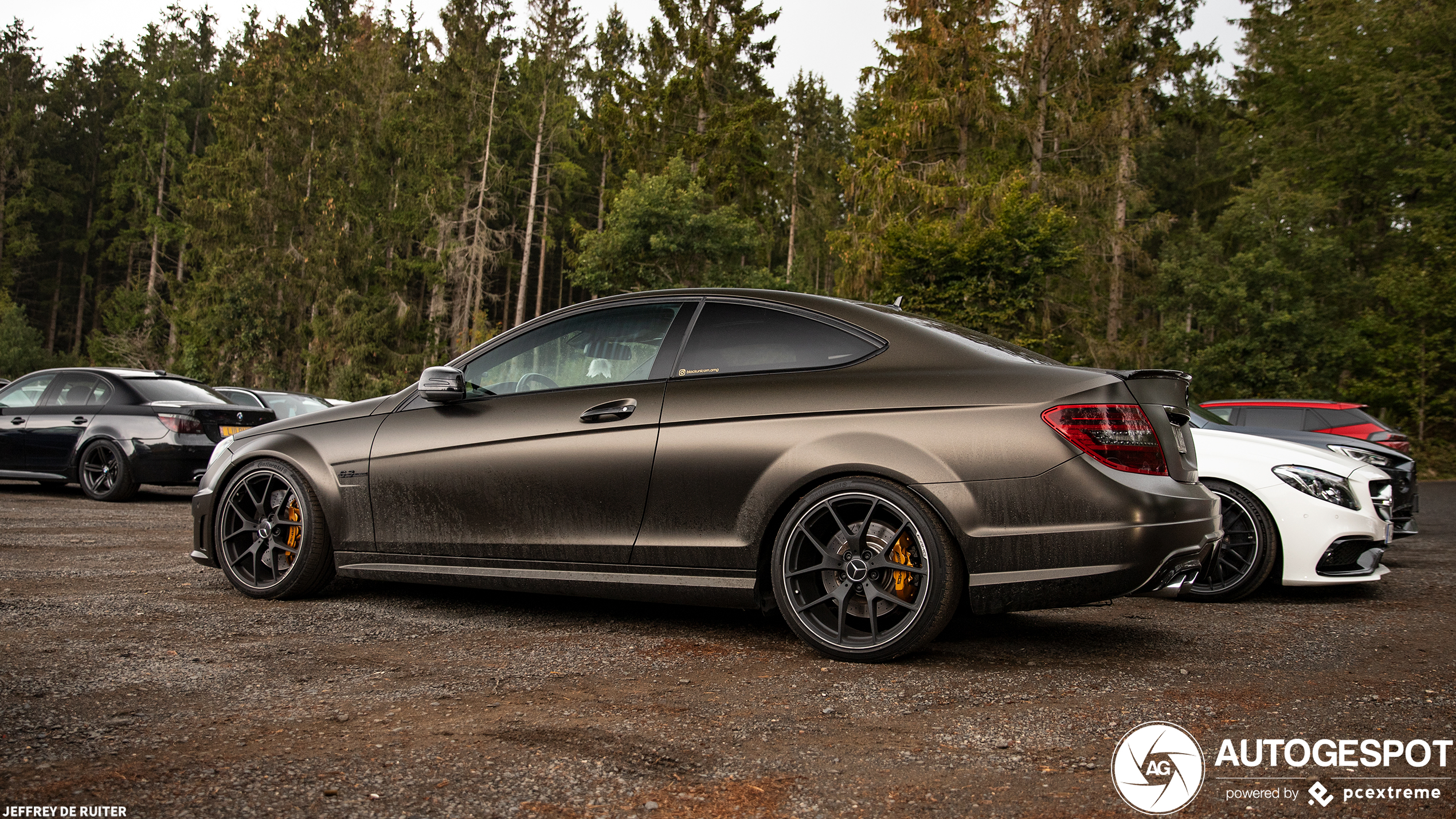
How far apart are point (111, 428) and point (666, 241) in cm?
2595

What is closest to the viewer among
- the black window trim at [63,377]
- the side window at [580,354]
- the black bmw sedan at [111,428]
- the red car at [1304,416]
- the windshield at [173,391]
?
the side window at [580,354]

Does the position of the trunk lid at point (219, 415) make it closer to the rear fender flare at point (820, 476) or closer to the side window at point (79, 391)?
the side window at point (79, 391)

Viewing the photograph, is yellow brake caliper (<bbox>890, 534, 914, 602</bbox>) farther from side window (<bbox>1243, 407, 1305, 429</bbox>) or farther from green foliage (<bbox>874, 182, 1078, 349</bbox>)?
green foliage (<bbox>874, 182, 1078, 349</bbox>)

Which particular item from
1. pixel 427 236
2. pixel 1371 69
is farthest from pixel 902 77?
pixel 427 236

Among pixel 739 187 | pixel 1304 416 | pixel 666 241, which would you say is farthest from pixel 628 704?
pixel 739 187

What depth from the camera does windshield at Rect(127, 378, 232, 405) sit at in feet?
34.9

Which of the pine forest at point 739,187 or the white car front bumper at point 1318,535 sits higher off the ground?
the pine forest at point 739,187

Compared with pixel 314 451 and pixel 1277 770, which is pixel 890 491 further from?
pixel 314 451

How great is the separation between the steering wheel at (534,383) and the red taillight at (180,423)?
7.29 meters

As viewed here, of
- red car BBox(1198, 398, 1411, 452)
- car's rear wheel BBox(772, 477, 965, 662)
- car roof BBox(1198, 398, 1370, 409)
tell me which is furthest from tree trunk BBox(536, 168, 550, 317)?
car's rear wheel BBox(772, 477, 965, 662)

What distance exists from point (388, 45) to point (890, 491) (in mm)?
49463

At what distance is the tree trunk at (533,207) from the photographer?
139ft

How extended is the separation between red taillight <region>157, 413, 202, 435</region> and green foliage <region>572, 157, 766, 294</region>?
83.3ft

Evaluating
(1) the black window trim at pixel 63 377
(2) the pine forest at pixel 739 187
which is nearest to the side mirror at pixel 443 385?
(1) the black window trim at pixel 63 377
